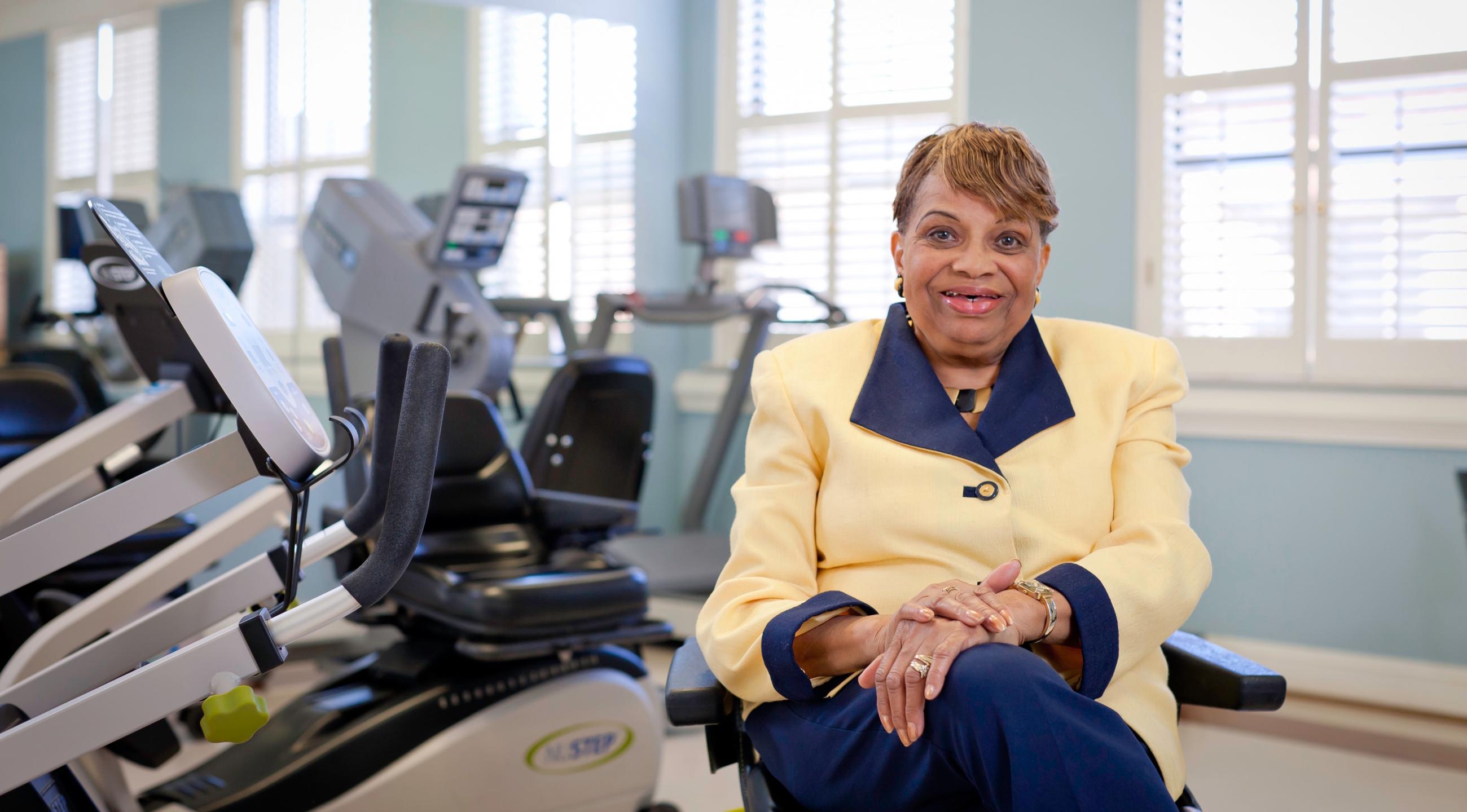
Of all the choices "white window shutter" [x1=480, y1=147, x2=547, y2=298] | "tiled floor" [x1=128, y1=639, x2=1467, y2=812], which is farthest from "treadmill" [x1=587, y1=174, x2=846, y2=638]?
"tiled floor" [x1=128, y1=639, x2=1467, y2=812]

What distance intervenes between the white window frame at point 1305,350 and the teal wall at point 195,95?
283 centimetres

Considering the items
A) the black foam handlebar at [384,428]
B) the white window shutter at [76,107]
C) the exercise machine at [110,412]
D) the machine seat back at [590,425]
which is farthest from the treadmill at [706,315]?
the black foam handlebar at [384,428]

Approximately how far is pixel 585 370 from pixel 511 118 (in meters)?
1.84

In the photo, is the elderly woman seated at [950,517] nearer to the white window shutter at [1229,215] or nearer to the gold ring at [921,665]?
the gold ring at [921,665]

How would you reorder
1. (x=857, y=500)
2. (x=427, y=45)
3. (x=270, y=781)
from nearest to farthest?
1. (x=857, y=500)
2. (x=270, y=781)
3. (x=427, y=45)

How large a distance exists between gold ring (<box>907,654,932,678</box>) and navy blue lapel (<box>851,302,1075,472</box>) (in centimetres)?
31

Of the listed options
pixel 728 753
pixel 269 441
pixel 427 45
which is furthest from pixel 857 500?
pixel 427 45

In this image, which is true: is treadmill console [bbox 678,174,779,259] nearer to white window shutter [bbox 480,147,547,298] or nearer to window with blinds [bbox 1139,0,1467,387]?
white window shutter [bbox 480,147,547,298]

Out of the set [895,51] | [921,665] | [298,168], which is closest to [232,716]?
[921,665]

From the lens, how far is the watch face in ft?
3.83

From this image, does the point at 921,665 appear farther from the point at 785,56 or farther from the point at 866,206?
the point at 785,56

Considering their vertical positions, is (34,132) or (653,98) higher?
(653,98)

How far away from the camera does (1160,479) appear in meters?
1.37

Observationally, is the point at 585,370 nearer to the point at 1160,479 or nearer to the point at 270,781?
the point at 270,781
